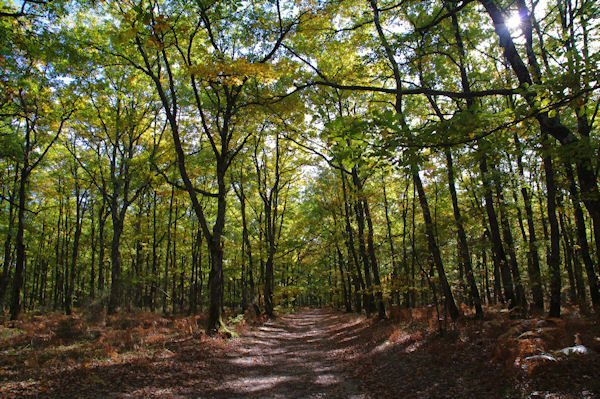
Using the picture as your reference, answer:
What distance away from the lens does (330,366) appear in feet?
26.0

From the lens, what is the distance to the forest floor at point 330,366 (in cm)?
487

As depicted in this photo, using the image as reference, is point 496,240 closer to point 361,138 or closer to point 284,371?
point 284,371

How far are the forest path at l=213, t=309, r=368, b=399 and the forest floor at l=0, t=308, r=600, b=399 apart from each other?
0.08 ft

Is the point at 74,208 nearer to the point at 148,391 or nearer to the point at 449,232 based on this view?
the point at 148,391

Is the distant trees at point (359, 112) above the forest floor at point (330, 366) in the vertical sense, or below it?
→ above

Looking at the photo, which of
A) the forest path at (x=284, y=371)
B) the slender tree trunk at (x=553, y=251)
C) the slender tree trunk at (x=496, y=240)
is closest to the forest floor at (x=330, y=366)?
the forest path at (x=284, y=371)

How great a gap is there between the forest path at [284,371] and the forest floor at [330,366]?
0.08 ft

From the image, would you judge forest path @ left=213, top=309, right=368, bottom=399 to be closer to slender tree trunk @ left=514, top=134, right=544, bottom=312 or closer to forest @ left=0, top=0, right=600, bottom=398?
forest @ left=0, top=0, right=600, bottom=398

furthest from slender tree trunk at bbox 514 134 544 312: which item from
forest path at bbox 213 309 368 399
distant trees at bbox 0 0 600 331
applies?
forest path at bbox 213 309 368 399

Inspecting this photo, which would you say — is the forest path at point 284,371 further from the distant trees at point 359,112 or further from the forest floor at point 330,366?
the distant trees at point 359,112

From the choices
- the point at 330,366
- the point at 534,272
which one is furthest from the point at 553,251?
the point at 330,366

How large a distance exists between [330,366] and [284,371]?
123 cm

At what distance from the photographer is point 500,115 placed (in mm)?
3633

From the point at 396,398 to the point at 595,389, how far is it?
270cm
